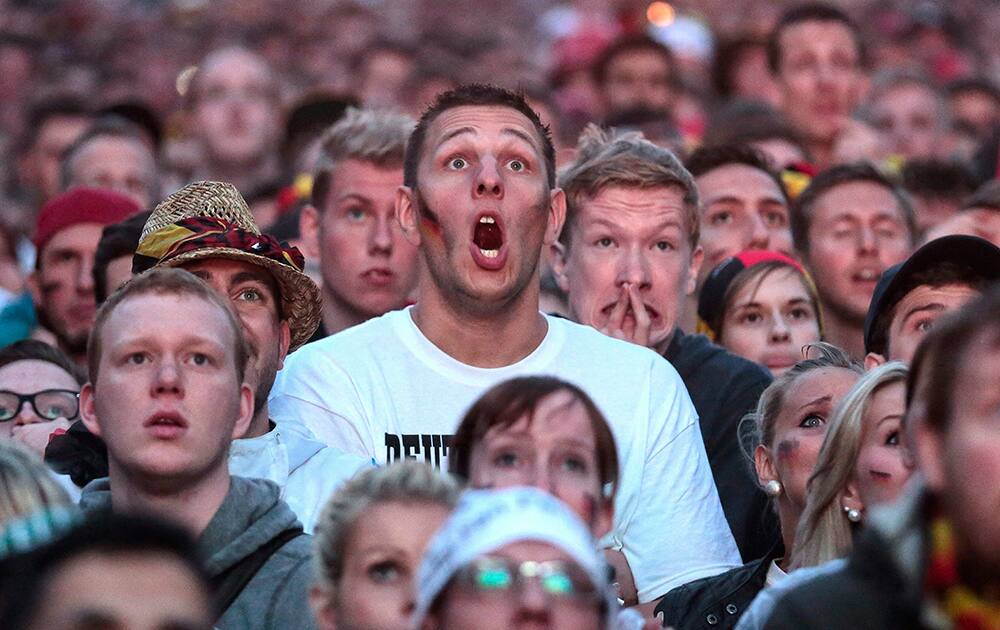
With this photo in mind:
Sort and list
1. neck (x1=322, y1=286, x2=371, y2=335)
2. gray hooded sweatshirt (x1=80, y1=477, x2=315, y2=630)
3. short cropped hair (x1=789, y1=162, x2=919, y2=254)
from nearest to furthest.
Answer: gray hooded sweatshirt (x1=80, y1=477, x2=315, y2=630), neck (x1=322, y1=286, x2=371, y2=335), short cropped hair (x1=789, y1=162, x2=919, y2=254)

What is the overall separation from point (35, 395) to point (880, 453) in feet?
9.21

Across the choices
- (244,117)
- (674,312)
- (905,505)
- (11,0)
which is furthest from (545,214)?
(11,0)

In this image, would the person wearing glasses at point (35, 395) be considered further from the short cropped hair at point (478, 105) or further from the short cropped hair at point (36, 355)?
the short cropped hair at point (478, 105)

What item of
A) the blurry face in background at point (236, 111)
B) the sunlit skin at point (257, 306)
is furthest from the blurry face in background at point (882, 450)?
the blurry face in background at point (236, 111)

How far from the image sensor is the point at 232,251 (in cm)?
604

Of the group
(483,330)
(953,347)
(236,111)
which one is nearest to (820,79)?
(236,111)

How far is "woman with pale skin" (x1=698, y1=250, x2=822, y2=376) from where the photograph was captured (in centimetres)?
758

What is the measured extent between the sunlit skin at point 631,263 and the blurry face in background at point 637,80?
5.27 m

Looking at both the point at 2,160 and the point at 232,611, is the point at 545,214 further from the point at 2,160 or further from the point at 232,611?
the point at 2,160

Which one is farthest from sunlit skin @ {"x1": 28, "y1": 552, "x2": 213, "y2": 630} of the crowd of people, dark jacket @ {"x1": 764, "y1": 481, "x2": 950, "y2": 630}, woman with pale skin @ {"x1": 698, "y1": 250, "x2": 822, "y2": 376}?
woman with pale skin @ {"x1": 698, "y1": 250, "x2": 822, "y2": 376}

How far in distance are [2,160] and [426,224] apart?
25.8ft

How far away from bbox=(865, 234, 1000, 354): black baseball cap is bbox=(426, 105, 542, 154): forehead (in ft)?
3.90

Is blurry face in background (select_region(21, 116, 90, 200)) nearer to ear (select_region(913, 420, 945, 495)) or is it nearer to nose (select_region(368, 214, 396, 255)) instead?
nose (select_region(368, 214, 396, 255))

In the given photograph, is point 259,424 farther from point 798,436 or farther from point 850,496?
point 850,496
